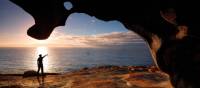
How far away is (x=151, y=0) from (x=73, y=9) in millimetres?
3500

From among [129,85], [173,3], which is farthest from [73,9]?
[129,85]

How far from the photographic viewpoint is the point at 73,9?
11664 mm

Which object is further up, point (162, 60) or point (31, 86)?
point (162, 60)

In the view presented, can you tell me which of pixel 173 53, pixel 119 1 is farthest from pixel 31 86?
pixel 173 53

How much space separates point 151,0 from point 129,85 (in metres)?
8.77

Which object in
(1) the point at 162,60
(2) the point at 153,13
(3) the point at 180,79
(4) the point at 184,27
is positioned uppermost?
(2) the point at 153,13

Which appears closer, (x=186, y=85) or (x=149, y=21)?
(x=186, y=85)

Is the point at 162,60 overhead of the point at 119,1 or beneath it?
beneath

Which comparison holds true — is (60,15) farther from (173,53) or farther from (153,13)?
(173,53)

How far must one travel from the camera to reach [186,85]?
31.5 ft

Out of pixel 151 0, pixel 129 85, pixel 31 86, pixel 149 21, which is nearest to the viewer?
pixel 151 0

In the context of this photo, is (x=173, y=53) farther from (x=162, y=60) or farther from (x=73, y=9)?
(x=73, y=9)

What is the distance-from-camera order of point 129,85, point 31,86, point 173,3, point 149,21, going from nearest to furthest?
point 173,3 → point 149,21 → point 129,85 → point 31,86

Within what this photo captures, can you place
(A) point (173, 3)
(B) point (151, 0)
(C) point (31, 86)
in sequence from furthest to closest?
1. (C) point (31, 86)
2. (B) point (151, 0)
3. (A) point (173, 3)
